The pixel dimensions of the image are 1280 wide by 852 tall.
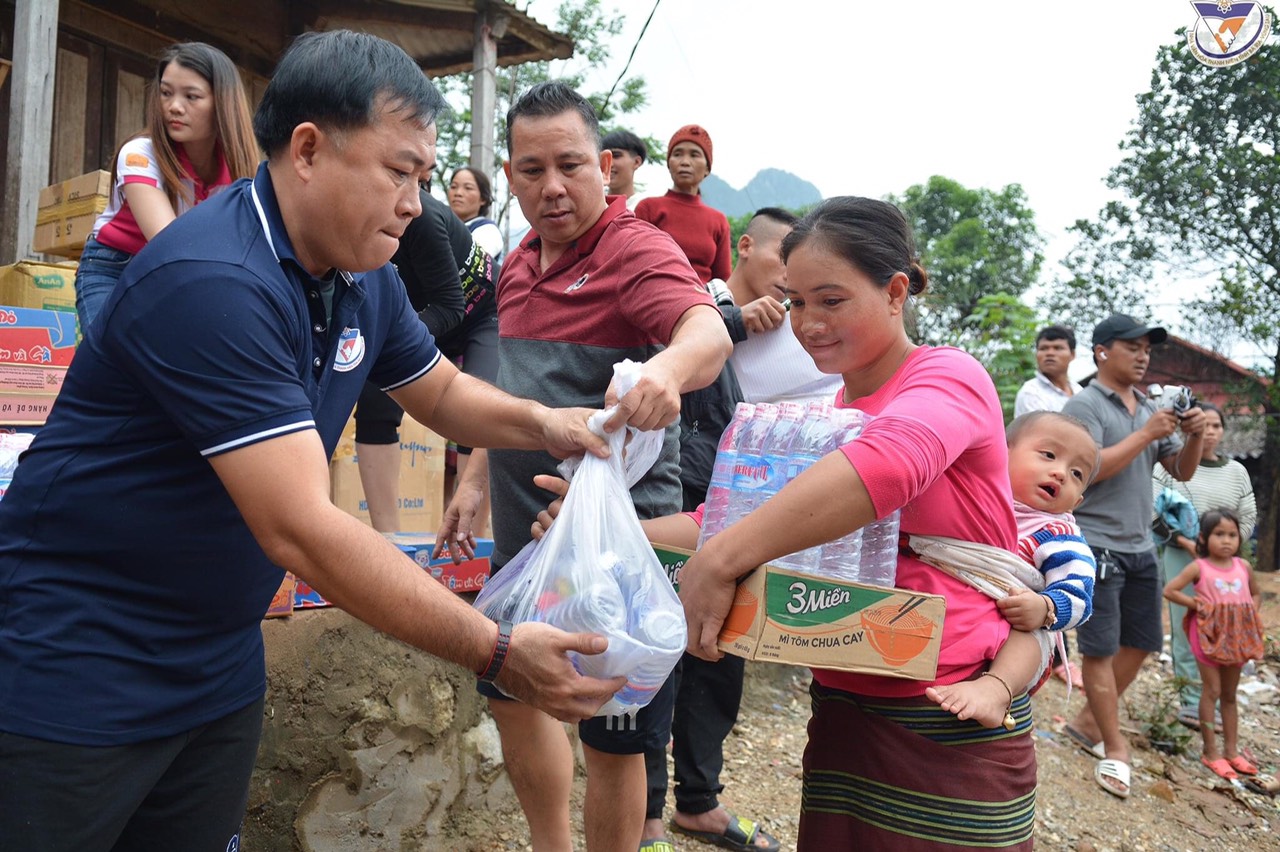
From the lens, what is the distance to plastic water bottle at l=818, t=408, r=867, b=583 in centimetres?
184

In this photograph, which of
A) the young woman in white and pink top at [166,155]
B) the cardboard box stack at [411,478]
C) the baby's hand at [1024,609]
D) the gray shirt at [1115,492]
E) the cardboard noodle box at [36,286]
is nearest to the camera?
the baby's hand at [1024,609]

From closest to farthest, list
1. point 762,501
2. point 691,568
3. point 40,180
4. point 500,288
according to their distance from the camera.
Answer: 1. point 691,568
2. point 762,501
3. point 500,288
4. point 40,180

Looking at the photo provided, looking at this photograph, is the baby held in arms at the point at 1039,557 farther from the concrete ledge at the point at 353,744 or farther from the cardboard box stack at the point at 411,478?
the cardboard box stack at the point at 411,478

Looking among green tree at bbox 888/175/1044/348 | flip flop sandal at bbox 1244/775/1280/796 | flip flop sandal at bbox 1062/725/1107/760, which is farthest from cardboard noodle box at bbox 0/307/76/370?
green tree at bbox 888/175/1044/348

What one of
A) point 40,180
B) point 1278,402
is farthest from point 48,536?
point 1278,402

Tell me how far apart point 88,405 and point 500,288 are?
1388 mm

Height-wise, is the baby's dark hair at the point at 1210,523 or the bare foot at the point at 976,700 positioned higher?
the baby's dark hair at the point at 1210,523

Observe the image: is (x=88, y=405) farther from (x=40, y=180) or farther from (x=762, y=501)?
(x=40, y=180)

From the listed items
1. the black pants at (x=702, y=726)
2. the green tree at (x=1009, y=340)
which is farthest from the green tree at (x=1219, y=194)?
the black pants at (x=702, y=726)

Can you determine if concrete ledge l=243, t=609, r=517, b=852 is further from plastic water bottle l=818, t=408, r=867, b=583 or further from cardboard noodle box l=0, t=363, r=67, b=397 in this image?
plastic water bottle l=818, t=408, r=867, b=583

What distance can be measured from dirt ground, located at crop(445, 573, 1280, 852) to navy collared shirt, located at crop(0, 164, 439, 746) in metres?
1.94

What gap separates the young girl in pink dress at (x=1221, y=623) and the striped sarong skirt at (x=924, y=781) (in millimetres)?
4827

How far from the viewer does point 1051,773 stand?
504 centimetres

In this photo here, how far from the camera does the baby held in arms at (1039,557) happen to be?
69.5 inches
